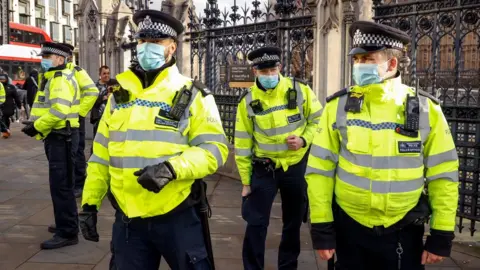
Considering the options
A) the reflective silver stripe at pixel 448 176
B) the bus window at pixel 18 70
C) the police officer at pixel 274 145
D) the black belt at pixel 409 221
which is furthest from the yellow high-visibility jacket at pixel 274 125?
the bus window at pixel 18 70

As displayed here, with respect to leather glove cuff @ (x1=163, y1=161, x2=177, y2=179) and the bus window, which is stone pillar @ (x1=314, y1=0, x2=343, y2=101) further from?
the bus window

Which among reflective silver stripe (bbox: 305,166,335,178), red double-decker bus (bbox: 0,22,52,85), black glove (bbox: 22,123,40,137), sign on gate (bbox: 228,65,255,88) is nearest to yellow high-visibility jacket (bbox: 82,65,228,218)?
reflective silver stripe (bbox: 305,166,335,178)

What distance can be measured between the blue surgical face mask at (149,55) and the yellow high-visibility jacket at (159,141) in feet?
0.28

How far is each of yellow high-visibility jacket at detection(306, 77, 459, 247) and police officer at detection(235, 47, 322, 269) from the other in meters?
1.48

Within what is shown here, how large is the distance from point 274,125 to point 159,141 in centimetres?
177

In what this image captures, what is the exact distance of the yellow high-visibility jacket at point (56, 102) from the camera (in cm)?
511

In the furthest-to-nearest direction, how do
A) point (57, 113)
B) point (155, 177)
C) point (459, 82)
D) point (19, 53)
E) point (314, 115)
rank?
point (19, 53)
point (459, 82)
point (57, 113)
point (314, 115)
point (155, 177)

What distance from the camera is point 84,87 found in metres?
6.08

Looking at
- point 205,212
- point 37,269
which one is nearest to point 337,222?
point 205,212

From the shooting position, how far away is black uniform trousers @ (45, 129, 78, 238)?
204 inches

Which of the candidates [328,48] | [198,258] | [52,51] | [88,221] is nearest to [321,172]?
[198,258]

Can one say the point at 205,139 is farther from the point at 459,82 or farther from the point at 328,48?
the point at 328,48

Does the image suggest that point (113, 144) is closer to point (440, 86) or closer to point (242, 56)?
point (440, 86)

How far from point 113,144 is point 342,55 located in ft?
14.2
